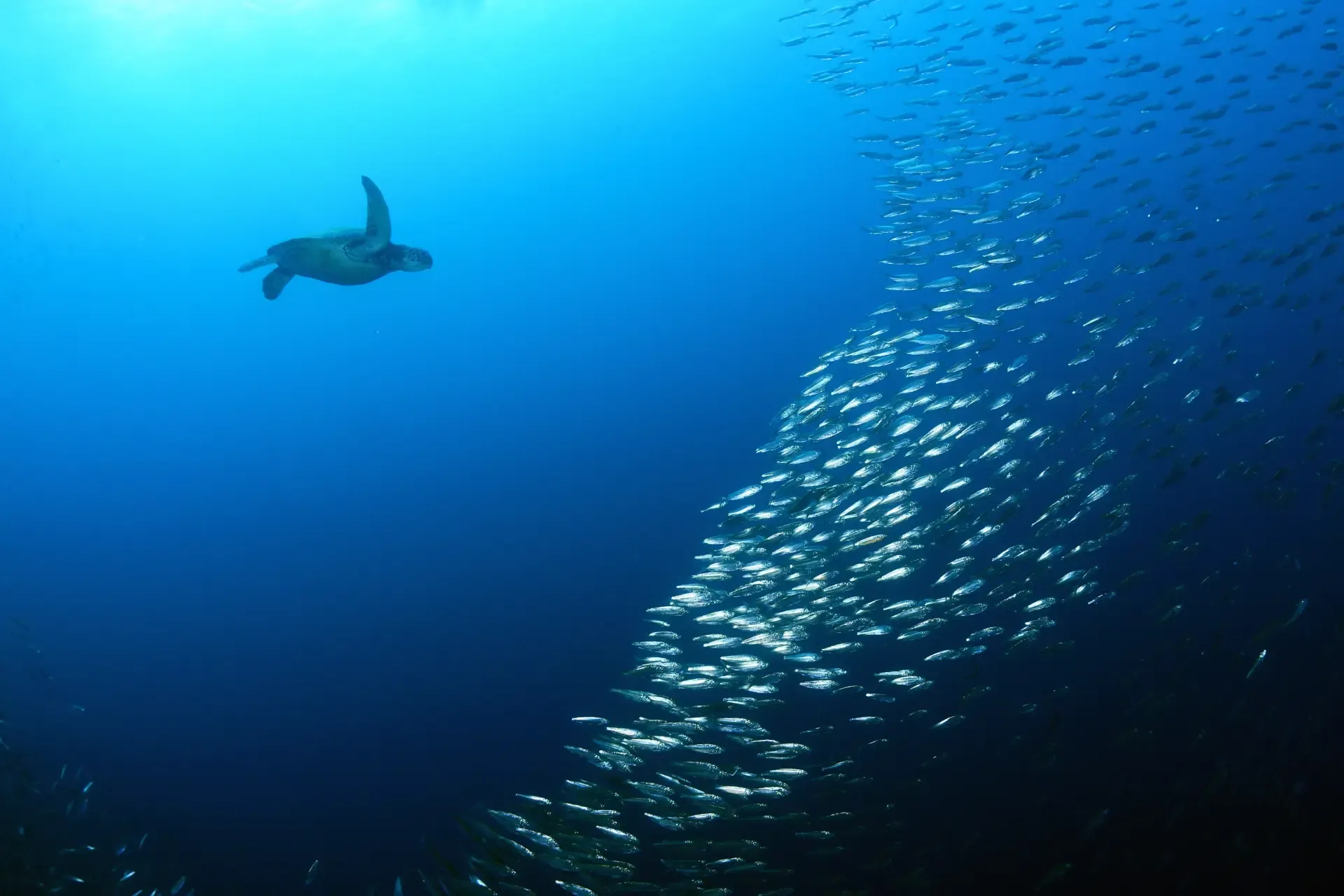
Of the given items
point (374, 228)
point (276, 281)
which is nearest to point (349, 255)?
point (374, 228)

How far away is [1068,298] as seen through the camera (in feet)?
90.0

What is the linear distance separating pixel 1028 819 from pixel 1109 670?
229cm

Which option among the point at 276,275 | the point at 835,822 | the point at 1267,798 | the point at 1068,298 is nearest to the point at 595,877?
the point at 835,822

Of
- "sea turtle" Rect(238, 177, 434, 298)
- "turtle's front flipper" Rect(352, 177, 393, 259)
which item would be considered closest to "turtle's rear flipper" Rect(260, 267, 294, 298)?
"sea turtle" Rect(238, 177, 434, 298)

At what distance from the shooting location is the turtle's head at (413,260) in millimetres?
5523

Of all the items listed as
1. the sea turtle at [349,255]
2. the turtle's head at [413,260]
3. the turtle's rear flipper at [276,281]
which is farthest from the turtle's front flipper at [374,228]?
the turtle's rear flipper at [276,281]

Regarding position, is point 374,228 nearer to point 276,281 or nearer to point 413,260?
point 413,260

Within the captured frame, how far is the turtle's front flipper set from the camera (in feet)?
16.8

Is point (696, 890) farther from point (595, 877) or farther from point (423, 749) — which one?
point (423, 749)

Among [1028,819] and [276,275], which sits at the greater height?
[276,275]

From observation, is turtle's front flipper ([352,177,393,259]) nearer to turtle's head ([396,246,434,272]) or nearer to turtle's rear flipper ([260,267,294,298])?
turtle's head ([396,246,434,272])

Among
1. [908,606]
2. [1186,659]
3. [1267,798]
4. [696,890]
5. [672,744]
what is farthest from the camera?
[1186,659]

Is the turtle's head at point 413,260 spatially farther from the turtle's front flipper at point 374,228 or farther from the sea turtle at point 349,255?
the turtle's front flipper at point 374,228

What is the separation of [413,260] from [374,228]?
0.41 m
